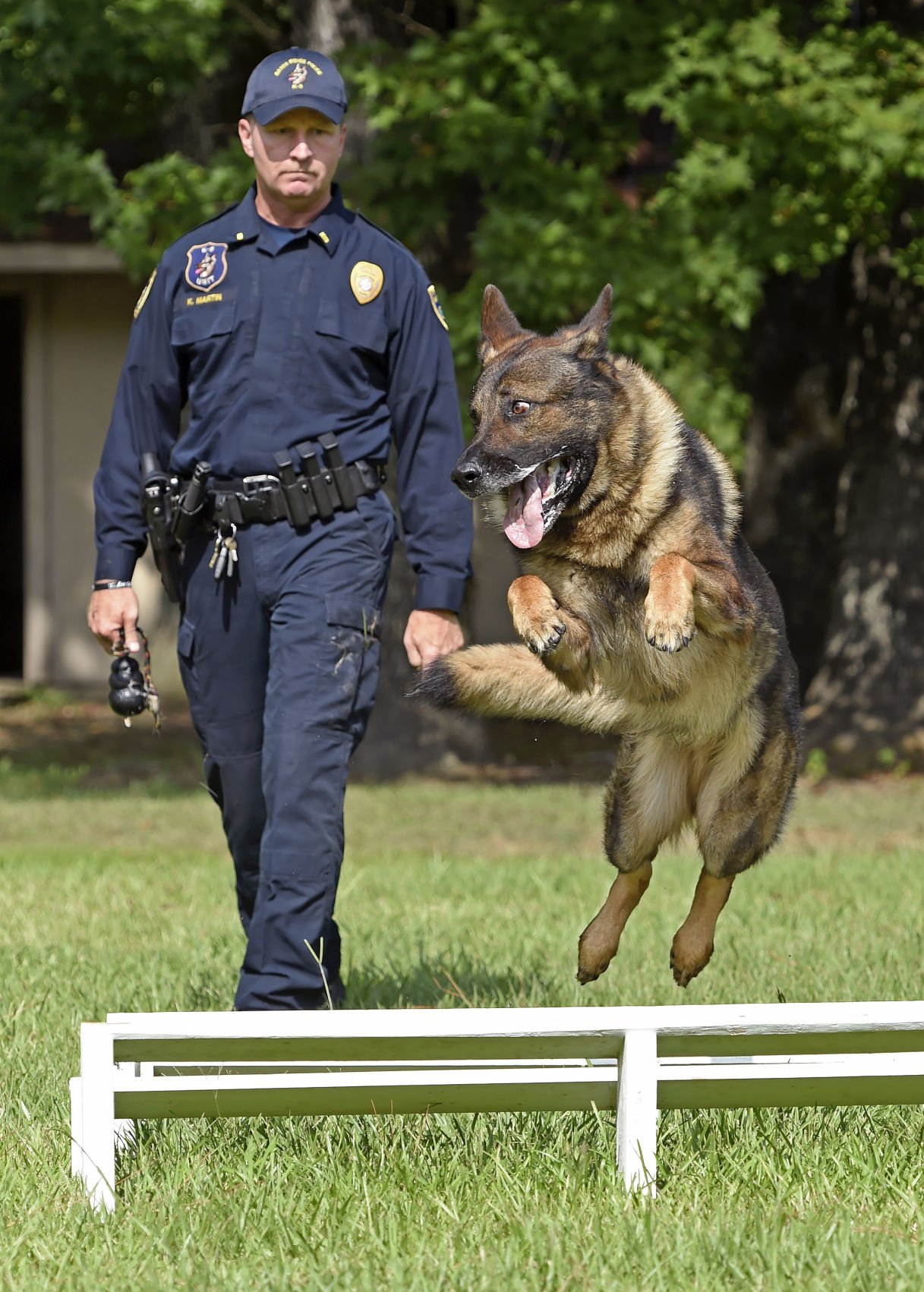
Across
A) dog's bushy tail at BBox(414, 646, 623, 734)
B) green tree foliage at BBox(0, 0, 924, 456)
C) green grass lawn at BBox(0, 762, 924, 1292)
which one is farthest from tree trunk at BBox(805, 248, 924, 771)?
dog's bushy tail at BBox(414, 646, 623, 734)

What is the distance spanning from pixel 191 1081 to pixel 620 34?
921 cm

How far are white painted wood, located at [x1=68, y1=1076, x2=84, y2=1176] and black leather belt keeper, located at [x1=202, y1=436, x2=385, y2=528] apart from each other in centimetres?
173

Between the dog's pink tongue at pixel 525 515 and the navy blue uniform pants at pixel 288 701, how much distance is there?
3.07ft

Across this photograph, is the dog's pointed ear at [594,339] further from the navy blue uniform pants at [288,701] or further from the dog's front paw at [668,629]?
the navy blue uniform pants at [288,701]

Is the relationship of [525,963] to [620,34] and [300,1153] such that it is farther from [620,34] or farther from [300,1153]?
[620,34]

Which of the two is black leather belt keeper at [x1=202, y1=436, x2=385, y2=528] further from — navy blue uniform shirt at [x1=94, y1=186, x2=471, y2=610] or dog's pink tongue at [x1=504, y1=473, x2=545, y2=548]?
dog's pink tongue at [x1=504, y1=473, x2=545, y2=548]

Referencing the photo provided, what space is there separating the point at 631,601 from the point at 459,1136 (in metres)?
1.34

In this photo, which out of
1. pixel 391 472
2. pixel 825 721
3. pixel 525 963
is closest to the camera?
pixel 525 963

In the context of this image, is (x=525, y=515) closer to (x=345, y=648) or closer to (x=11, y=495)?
(x=345, y=648)

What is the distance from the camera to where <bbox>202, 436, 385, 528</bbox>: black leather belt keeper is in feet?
15.6

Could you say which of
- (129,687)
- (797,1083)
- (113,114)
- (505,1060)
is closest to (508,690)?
(505,1060)

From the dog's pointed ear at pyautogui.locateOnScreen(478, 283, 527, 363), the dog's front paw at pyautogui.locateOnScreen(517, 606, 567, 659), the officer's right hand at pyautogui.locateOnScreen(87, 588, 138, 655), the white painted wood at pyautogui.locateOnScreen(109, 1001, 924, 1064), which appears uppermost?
the dog's pointed ear at pyautogui.locateOnScreen(478, 283, 527, 363)

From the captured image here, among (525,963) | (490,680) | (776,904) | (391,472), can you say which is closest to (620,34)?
(391,472)

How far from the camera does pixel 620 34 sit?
11.2m
